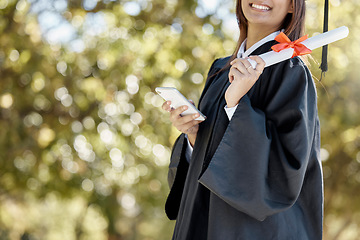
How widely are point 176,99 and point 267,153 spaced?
354 mm

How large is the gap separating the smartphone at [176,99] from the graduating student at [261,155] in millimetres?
21

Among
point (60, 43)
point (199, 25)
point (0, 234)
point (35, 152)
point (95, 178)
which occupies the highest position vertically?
point (199, 25)

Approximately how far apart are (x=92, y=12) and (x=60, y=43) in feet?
1.51

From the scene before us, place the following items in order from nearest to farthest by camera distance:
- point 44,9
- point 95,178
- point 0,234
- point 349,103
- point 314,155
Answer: point 314,155
point 44,9
point 95,178
point 349,103
point 0,234

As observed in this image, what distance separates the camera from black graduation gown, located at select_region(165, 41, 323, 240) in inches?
58.4

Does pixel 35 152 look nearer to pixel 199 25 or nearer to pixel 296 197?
pixel 199 25

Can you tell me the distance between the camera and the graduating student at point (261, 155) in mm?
1485

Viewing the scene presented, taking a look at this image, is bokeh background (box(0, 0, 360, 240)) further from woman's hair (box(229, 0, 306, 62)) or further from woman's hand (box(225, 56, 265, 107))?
woman's hand (box(225, 56, 265, 107))

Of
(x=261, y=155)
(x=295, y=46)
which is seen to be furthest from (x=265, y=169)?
(x=295, y=46)

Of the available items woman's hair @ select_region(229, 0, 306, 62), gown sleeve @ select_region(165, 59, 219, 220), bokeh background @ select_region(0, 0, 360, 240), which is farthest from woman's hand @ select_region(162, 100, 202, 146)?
bokeh background @ select_region(0, 0, 360, 240)

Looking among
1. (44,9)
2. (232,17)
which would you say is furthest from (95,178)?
(232,17)

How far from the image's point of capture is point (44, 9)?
5.25 meters

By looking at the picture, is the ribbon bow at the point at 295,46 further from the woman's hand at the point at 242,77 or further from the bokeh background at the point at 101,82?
the bokeh background at the point at 101,82

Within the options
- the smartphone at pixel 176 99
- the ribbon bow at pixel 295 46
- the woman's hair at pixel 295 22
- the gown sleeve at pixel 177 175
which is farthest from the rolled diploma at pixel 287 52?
the gown sleeve at pixel 177 175
